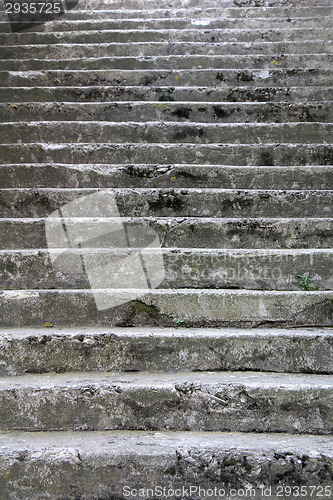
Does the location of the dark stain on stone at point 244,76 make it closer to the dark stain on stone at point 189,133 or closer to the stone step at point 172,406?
the dark stain on stone at point 189,133

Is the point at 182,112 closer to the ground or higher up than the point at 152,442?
higher up

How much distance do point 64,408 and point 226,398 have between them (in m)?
0.64

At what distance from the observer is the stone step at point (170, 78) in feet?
11.2

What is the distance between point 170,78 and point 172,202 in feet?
5.54

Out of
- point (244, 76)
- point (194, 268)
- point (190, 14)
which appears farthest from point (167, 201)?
point (190, 14)

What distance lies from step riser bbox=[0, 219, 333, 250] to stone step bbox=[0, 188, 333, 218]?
19 centimetres

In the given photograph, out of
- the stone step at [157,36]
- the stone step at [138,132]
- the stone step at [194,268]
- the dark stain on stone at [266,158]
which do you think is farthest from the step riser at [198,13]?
the stone step at [194,268]

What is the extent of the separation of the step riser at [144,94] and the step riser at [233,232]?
1.58m

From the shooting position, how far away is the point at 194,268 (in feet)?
6.49

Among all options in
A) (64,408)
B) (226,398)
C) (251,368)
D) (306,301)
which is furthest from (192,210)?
(64,408)

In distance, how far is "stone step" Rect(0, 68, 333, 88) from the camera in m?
3.41

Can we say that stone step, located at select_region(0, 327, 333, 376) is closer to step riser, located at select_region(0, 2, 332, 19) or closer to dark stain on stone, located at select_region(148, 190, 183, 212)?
dark stain on stone, located at select_region(148, 190, 183, 212)

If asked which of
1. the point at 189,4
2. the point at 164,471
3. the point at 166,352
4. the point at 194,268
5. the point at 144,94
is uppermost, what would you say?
the point at 189,4

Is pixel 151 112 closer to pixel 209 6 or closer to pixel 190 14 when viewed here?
pixel 190 14
